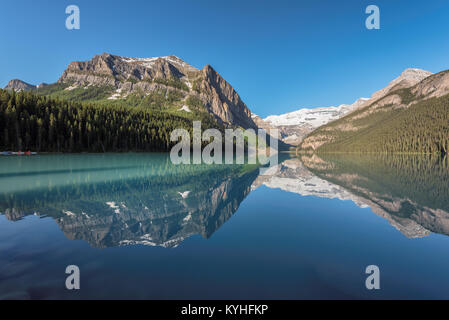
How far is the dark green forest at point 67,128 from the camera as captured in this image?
3120 inches

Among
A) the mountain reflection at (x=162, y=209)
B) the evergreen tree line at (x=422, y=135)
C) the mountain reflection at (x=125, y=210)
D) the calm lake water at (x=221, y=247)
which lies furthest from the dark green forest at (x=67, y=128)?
the evergreen tree line at (x=422, y=135)

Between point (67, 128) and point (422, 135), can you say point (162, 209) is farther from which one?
point (422, 135)

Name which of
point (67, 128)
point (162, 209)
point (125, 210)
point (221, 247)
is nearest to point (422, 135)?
point (162, 209)

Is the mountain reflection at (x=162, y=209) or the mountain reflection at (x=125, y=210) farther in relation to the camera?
the mountain reflection at (x=162, y=209)

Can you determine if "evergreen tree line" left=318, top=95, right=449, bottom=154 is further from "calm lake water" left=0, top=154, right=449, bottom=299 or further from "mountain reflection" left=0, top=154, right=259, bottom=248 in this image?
"mountain reflection" left=0, top=154, right=259, bottom=248

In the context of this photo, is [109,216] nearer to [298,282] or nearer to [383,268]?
[298,282]

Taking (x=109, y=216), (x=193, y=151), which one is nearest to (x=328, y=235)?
(x=109, y=216)

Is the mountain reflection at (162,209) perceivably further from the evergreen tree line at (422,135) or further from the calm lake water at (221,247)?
the evergreen tree line at (422,135)

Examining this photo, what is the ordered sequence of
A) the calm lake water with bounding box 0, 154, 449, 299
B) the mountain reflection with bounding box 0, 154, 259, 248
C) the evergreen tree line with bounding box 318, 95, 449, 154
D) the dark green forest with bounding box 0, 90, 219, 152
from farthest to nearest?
the evergreen tree line with bounding box 318, 95, 449, 154, the dark green forest with bounding box 0, 90, 219, 152, the mountain reflection with bounding box 0, 154, 259, 248, the calm lake water with bounding box 0, 154, 449, 299

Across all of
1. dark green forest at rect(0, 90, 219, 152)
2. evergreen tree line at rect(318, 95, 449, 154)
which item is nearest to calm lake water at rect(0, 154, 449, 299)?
dark green forest at rect(0, 90, 219, 152)

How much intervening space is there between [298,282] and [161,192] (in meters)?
17.1

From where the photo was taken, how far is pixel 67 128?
9181 cm

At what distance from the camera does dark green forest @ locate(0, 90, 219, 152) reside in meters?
79.2

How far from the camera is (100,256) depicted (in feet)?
26.9
